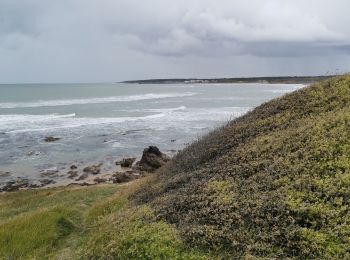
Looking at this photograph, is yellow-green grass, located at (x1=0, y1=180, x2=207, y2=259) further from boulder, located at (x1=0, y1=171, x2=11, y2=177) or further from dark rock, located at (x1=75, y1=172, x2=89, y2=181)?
boulder, located at (x1=0, y1=171, x2=11, y2=177)

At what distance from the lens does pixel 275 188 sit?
29.7 feet

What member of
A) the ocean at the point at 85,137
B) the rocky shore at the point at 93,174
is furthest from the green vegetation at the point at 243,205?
the ocean at the point at 85,137

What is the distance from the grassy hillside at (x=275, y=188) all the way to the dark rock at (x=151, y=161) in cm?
1683

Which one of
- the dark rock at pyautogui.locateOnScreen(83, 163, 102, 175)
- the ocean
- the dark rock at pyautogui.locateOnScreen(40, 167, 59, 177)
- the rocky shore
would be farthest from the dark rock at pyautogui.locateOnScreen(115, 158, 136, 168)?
the dark rock at pyautogui.locateOnScreen(40, 167, 59, 177)

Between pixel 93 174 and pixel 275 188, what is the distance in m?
22.8

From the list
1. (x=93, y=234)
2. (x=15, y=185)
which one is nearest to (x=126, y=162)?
(x=15, y=185)

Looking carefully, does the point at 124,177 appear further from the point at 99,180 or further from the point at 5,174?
the point at 5,174

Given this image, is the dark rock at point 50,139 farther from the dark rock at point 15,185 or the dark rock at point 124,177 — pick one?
the dark rock at point 124,177

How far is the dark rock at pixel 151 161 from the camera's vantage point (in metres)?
30.6

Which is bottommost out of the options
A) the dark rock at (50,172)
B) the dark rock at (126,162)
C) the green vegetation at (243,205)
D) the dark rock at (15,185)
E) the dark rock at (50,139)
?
the dark rock at (15,185)

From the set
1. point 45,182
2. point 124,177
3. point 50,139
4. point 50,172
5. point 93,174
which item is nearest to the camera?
point 124,177

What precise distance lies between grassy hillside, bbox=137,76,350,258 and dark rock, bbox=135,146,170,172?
55.2 feet

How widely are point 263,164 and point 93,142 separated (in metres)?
34.3

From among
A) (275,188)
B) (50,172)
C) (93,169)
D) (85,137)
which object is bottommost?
(50,172)
